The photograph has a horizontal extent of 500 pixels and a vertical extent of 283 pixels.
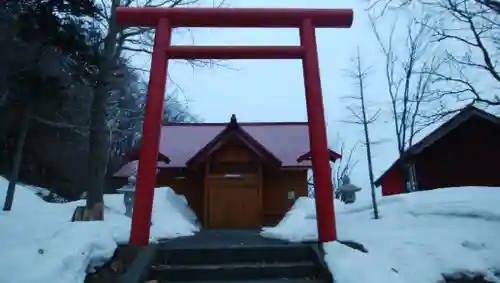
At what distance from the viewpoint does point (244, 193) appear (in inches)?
557

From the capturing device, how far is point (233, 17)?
259 inches

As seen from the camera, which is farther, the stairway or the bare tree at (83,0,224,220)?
the bare tree at (83,0,224,220)

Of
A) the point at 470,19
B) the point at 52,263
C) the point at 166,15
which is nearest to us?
the point at 52,263

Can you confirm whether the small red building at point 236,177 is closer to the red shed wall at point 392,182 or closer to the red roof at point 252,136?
the red roof at point 252,136

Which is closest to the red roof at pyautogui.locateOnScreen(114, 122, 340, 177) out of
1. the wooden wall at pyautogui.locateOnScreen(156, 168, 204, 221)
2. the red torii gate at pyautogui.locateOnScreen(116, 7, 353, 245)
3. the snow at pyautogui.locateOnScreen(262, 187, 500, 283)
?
the wooden wall at pyautogui.locateOnScreen(156, 168, 204, 221)

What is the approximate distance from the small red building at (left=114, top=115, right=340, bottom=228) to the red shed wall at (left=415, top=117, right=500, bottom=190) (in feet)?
15.5

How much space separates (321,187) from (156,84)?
3.16 meters

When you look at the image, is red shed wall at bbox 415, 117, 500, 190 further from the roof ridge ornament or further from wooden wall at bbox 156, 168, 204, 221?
wooden wall at bbox 156, 168, 204, 221

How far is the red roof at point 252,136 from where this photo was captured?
1510cm

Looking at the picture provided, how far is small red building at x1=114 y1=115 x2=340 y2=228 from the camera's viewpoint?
13922mm

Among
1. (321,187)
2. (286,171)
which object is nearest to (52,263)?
(321,187)

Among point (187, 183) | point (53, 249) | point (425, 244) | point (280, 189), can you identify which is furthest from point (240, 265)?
point (187, 183)

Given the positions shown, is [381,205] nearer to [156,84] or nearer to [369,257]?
[369,257]

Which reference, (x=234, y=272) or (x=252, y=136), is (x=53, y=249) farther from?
(x=252, y=136)
